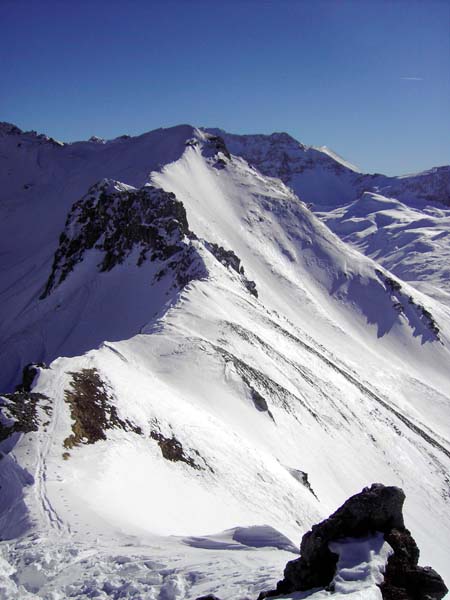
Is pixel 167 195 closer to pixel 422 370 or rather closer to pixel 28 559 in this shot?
pixel 422 370

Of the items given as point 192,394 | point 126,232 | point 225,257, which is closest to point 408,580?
point 192,394

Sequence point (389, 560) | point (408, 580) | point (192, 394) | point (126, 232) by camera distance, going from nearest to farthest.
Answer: point (408, 580) → point (389, 560) → point (192, 394) → point (126, 232)

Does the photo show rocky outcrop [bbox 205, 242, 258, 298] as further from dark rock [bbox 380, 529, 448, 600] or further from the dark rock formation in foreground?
dark rock [bbox 380, 529, 448, 600]

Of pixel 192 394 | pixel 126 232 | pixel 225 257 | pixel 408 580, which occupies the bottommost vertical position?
pixel 192 394

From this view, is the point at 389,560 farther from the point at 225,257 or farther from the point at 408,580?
the point at 225,257

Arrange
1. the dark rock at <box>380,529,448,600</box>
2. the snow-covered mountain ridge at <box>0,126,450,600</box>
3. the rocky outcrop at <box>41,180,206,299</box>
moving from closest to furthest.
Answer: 1. the dark rock at <box>380,529,448,600</box>
2. the snow-covered mountain ridge at <box>0,126,450,600</box>
3. the rocky outcrop at <box>41,180,206,299</box>

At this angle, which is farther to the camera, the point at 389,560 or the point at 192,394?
the point at 192,394

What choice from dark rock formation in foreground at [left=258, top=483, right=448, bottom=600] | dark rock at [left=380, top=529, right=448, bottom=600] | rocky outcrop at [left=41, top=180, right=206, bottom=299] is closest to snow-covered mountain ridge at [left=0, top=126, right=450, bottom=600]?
rocky outcrop at [left=41, top=180, right=206, bottom=299]
